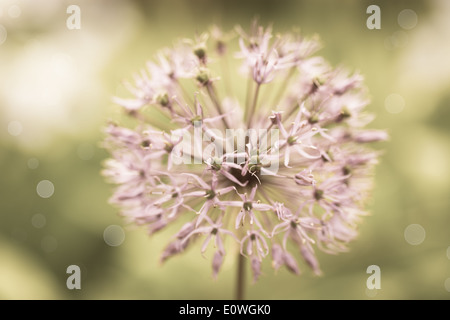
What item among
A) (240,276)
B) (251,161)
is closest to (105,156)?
(240,276)

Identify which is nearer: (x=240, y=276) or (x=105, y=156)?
(x=240, y=276)

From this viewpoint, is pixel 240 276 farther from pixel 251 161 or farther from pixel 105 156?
pixel 105 156

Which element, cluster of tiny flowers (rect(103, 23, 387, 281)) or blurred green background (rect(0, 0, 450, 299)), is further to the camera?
blurred green background (rect(0, 0, 450, 299))

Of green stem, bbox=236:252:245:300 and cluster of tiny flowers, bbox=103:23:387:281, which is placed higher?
cluster of tiny flowers, bbox=103:23:387:281

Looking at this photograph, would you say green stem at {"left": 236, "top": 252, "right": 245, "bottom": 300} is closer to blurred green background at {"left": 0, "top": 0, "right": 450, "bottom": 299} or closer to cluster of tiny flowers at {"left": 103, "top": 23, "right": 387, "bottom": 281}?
cluster of tiny flowers at {"left": 103, "top": 23, "right": 387, "bottom": 281}

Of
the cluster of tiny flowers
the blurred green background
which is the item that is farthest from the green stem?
the blurred green background

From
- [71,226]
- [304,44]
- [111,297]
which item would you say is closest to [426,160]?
[304,44]
